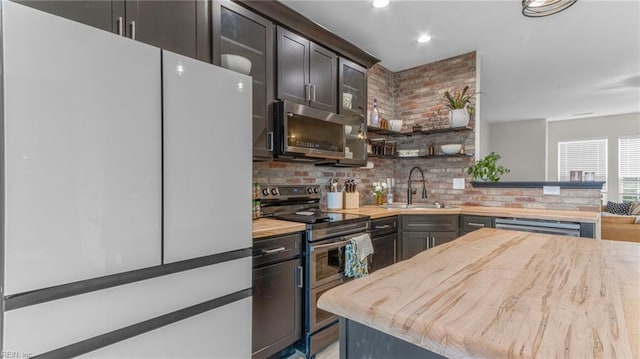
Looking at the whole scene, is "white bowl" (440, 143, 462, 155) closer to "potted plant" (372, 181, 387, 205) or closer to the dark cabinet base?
"potted plant" (372, 181, 387, 205)

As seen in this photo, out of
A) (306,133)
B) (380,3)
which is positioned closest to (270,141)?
(306,133)

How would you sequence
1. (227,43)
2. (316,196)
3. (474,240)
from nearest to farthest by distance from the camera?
1. (474,240)
2. (227,43)
3. (316,196)

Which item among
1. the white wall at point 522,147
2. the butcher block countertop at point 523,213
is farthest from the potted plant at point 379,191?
the white wall at point 522,147

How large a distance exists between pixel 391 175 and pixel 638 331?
11.6 feet

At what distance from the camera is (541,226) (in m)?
2.70

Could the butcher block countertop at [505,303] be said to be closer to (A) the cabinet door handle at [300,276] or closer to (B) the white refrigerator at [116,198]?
(B) the white refrigerator at [116,198]

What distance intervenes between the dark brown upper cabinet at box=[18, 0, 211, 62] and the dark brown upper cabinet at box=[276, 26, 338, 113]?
0.63 meters

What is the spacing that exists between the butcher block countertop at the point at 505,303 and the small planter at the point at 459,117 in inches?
93.9

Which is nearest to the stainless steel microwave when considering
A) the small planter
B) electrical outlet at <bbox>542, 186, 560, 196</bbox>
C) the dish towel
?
the dish towel

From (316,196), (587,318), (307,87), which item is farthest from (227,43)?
(587,318)

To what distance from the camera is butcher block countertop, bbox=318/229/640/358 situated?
571mm

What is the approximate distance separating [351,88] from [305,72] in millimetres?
702

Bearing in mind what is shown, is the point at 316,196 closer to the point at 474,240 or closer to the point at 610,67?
the point at 474,240

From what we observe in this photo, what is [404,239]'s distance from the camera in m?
3.06
